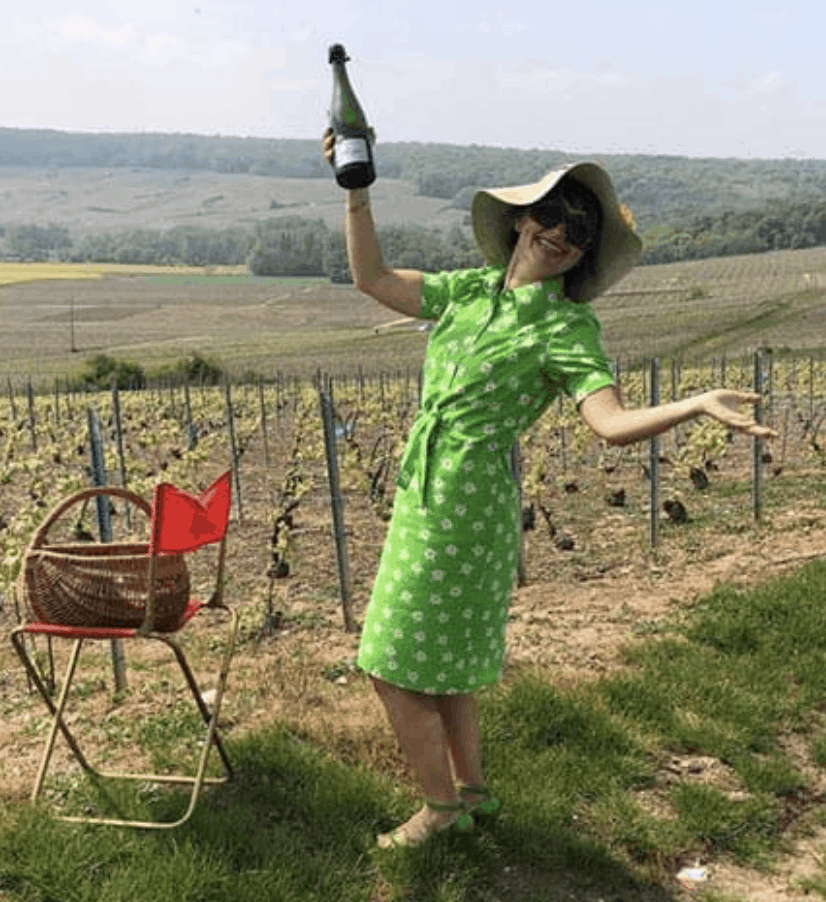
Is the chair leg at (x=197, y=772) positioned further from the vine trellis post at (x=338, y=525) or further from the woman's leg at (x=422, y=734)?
the vine trellis post at (x=338, y=525)

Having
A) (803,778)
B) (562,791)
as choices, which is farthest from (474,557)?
(803,778)

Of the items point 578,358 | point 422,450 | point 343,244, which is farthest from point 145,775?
point 343,244

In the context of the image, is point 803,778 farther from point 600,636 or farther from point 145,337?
point 145,337

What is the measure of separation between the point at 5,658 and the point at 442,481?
441 cm

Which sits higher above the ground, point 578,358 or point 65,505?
point 578,358

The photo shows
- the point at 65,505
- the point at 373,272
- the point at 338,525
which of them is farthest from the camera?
the point at 338,525

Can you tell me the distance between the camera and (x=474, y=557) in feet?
9.73

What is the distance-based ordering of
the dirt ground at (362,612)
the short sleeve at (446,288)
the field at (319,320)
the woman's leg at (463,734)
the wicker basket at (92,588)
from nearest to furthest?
1. the wicker basket at (92,588)
2. the short sleeve at (446,288)
3. the woman's leg at (463,734)
4. the dirt ground at (362,612)
5. the field at (319,320)

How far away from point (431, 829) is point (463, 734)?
30 cm

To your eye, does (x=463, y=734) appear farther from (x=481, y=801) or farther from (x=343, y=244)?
(x=343, y=244)

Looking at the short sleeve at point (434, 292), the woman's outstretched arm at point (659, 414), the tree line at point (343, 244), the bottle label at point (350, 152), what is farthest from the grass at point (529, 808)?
the tree line at point (343, 244)

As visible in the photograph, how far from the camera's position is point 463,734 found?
10.9 ft

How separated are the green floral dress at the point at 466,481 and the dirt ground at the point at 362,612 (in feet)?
2.97

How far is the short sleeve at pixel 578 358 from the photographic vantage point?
2768 mm
